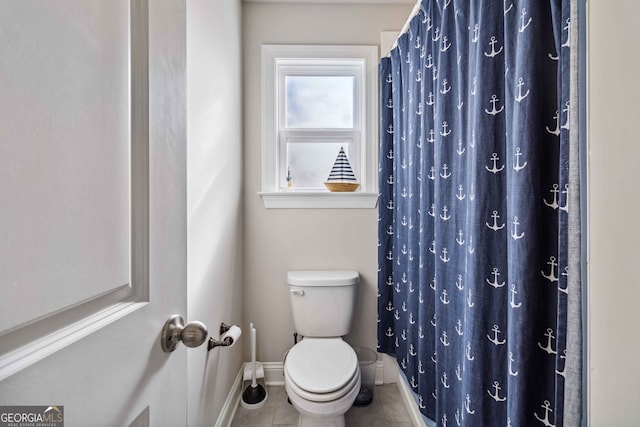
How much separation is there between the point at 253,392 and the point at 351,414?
0.57m

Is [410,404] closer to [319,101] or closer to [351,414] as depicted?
[351,414]

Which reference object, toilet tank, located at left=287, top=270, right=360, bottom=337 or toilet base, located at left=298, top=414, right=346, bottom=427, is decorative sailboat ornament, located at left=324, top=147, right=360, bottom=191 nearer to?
toilet tank, located at left=287, top=270, right=360, bottom=337

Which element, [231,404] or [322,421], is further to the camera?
[231,404]

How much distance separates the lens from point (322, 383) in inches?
54.6

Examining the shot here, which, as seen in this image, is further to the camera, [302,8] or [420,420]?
[302,8]

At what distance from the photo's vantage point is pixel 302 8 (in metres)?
2.03

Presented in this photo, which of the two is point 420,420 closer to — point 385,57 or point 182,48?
point 182,48

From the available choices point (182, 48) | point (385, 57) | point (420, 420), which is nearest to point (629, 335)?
point (182, 48)

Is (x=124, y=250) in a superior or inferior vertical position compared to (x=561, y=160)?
inferior

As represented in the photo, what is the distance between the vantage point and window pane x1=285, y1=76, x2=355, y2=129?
2.16 meters

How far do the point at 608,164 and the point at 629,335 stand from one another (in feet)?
0.83

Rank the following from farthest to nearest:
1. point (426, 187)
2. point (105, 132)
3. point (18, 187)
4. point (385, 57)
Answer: point (385, 57), point (426, 187), point (105, 132), point (18, 187)

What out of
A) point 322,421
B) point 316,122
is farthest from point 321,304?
point 316,122

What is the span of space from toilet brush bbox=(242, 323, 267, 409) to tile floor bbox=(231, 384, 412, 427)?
28 millimetres
